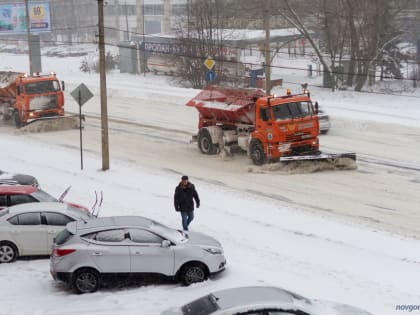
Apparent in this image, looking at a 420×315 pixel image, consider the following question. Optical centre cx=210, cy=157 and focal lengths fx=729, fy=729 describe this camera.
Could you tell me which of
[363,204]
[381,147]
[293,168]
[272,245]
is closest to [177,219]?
[272,245]

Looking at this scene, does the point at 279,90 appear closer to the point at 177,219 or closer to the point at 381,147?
the point at 381,147

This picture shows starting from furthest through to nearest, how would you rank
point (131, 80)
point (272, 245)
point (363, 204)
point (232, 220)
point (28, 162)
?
point (131, 80), point (28, 162), point (363, 204), point (232, 220), point (272, 245)

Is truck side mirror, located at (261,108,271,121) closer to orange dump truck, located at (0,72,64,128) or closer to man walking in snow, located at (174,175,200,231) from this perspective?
man walking in snow, located at (174,175,200,231)

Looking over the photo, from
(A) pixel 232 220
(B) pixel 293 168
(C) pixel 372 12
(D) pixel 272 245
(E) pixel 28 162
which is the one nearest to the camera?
(D) pixel 272 245

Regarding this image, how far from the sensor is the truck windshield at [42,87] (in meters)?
34.8

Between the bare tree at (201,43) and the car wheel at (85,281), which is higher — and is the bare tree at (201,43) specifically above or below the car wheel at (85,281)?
above

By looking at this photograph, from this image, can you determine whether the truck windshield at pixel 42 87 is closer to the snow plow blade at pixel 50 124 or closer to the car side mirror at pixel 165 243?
the snow plow blade at pixel 50 124

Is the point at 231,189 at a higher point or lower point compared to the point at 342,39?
lower

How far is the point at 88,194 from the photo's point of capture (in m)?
21.9

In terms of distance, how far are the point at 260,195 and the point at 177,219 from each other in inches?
149

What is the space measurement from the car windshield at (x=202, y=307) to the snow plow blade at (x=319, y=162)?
15120 millimetres

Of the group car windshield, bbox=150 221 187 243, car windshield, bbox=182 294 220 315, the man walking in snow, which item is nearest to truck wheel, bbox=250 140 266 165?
the man walking in snow

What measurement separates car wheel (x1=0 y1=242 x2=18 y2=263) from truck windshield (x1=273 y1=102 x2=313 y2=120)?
12.2 m

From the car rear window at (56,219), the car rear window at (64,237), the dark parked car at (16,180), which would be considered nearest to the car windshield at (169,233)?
the car rear window at (64,237)
